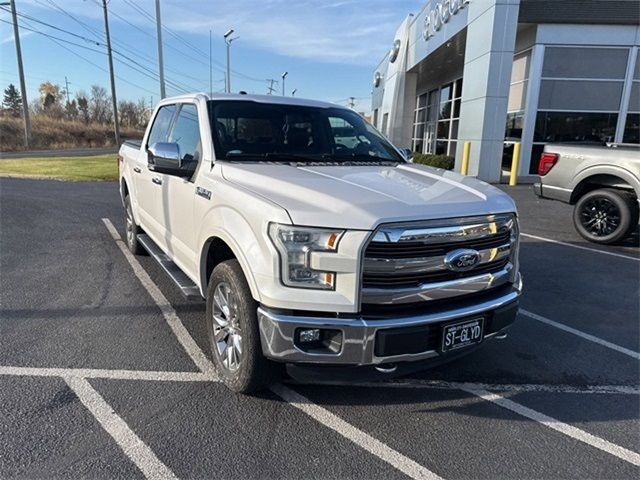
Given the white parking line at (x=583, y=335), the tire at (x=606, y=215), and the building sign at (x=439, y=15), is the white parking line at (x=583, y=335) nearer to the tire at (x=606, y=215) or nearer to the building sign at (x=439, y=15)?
the tire at (x=606, y=215)

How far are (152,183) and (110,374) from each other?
2.16 m

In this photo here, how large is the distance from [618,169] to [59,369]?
7.96m

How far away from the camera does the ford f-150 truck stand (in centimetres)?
747

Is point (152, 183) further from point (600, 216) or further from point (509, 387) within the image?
point (600, 216)

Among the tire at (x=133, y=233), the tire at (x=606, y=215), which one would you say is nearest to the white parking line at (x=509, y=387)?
the tire at (x=133, y=233)

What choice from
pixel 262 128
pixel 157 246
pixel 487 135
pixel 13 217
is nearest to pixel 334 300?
pixel 262 128

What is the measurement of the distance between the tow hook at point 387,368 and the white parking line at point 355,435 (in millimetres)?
414

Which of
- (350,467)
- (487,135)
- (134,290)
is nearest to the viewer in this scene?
(350,467)

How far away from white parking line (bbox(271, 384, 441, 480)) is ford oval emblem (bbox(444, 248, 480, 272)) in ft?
3.64

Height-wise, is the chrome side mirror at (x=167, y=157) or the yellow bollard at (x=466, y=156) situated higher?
the chrome side mirror at (x=167, y=157)

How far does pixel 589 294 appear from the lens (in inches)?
215

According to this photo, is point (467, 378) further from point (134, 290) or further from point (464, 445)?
point (134, 290)

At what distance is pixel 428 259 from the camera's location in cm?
276

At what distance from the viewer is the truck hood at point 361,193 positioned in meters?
2.64
